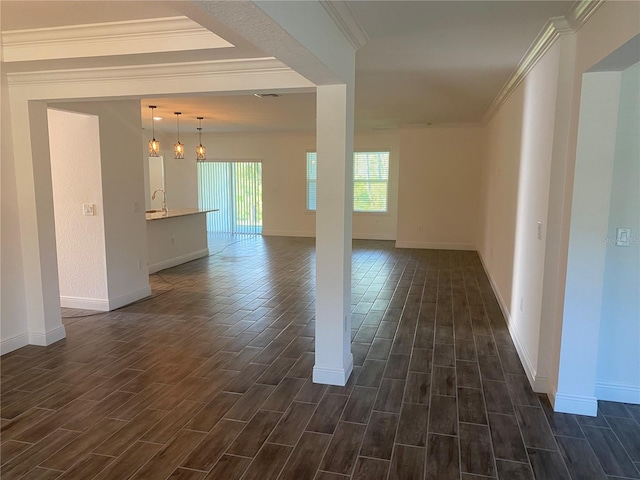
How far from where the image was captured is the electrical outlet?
4.48 metres

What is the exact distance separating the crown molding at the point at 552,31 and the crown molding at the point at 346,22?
1.14 m

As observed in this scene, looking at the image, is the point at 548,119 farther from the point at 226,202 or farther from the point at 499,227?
the point at 226,202

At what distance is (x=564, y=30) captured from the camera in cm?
259

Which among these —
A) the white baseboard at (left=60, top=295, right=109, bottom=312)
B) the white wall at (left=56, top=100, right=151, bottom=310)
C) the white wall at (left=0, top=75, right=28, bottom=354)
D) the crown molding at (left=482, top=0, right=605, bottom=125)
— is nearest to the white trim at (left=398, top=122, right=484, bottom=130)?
the crown molding at (left=482, top=0, right=605, bottom=125)

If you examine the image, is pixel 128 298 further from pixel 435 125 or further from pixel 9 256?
pixel 435 125

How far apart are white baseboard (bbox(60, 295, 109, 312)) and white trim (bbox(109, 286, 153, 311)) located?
0.24 ft

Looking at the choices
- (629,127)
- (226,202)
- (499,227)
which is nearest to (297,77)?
(629,127)

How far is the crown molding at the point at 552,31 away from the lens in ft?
7.46

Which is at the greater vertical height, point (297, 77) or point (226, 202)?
point (297, 77)

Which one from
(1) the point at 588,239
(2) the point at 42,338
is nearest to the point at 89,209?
(2) the point at 42,338

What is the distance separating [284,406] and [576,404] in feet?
5.98

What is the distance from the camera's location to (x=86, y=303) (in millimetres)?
4719

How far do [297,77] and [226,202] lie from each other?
341 inches

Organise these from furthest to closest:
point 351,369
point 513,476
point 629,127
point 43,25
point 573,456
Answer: point 351,369
point 43,25
point 629,127
point 573,456
point 513,476
